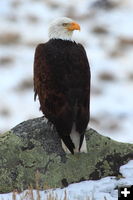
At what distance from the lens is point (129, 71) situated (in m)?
16.3

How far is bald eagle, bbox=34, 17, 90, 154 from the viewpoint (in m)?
7.01

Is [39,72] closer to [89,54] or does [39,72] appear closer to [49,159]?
[49,159]

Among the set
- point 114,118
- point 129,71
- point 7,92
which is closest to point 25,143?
point 114,118

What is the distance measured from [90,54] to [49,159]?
33.6ft

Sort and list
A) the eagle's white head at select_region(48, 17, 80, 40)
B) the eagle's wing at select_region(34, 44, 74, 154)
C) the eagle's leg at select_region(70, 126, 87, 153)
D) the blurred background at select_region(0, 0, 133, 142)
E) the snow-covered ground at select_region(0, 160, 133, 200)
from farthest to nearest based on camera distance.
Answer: the blurred background at select_region(0, 0, 133, 142)
the eagle's white head at select_region(48, 17, 80, 40)
the eagle's leg at select_region(70, 126, 87, 153)
the eagle's wing at select_region(34, 44, 74, 154)
the snow-covered ground at select_region(0, 160, 133, 200)

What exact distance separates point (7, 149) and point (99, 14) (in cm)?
1372

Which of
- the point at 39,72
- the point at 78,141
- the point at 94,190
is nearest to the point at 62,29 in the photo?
the point at 39,72

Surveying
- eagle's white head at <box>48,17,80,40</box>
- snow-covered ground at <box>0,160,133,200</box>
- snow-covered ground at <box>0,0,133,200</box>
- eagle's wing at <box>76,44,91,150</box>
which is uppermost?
snow-covered ground at <box>0,0,133,200</box>

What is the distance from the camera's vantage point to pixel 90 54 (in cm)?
1733

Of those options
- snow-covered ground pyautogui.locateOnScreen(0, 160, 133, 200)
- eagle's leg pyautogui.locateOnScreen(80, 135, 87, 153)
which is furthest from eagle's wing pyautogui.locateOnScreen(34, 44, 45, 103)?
snow-covered ground pyautogui.locateOnScreen(0, 160, 133, 200)

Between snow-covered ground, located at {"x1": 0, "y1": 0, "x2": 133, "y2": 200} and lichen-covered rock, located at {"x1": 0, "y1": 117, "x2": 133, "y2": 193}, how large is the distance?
5149 mm

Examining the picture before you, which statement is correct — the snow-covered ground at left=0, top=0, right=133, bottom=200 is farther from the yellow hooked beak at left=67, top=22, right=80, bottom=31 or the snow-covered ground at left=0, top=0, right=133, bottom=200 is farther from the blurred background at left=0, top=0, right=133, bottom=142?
the yellow hooked beak at left=67, top=22, right=80, bottom=31

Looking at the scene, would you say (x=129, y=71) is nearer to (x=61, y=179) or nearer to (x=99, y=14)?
(x=99, y=14)

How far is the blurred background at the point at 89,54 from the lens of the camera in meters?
13.9
